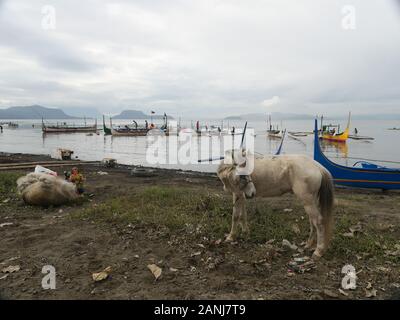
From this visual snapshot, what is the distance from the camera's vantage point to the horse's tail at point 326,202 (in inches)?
224

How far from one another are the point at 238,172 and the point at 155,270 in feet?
8.50

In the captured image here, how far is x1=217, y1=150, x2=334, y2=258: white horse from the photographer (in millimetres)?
5688

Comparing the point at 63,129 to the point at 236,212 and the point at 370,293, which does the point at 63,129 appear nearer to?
the point at 236,212

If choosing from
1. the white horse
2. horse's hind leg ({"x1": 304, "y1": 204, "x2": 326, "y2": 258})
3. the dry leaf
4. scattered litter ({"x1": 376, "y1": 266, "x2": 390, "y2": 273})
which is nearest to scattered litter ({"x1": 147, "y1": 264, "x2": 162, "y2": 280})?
the white horse

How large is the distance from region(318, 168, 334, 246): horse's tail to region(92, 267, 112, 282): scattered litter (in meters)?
4.27

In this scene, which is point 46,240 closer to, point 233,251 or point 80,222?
point 80,222

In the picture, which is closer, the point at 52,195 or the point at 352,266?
the point at 352,266

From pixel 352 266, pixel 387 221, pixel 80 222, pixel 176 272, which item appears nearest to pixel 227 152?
pixel 176 272

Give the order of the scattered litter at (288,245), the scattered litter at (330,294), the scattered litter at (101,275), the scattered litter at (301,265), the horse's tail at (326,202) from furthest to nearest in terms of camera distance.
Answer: the scattered litter at (288,245) → the horse's tail at (326,202) → the scattered litter at (301,265) → the scattered litter at (101,275) → the scattered litter at (330,294)

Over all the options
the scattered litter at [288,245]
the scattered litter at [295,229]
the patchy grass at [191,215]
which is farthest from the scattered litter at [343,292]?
the scattered litter at [295,229]

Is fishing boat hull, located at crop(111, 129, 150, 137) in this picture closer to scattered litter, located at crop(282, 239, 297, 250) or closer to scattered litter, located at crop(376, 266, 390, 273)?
scattered litter, located at crop(282, 239, 297, 250)

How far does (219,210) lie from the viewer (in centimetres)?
823

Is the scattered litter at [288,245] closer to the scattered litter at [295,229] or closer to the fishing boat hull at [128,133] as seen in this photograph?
the scattered litter at [295,229]
